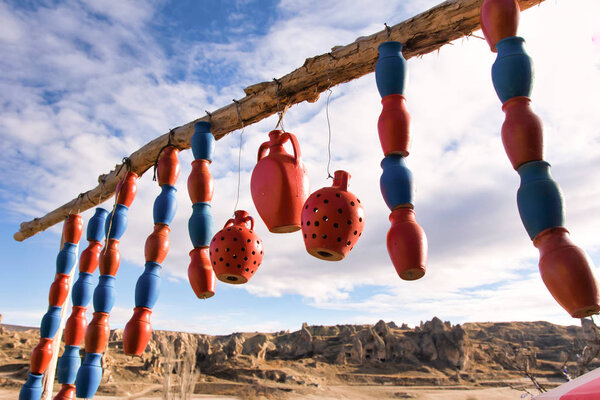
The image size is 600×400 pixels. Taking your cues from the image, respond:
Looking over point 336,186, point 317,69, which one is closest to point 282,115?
point 317,69

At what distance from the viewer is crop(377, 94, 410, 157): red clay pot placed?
1.97 metres

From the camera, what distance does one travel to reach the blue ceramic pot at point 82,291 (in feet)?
13.6

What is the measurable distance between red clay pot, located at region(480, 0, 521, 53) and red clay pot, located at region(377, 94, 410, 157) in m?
0.50

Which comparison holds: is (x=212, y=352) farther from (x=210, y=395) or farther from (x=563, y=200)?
(x=563, y=200)

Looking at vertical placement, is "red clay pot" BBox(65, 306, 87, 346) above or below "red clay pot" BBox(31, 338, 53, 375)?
above

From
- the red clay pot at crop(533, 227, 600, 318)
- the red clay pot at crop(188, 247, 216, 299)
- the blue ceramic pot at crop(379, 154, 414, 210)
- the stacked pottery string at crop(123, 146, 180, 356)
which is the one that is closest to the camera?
the red clay pot at crop(533, 227, 600, 318)

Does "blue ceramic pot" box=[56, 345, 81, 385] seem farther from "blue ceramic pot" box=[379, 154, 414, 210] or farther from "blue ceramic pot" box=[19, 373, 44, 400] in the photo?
"blue ceramic pot" box=[379, 154, 414, 210]

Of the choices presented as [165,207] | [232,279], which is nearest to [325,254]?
[232,279]

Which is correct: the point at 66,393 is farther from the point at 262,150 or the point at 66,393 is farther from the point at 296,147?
the point at 296,147

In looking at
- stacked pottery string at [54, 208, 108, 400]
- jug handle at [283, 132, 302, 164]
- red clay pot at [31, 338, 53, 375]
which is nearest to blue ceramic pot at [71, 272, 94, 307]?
stacked pottery string at [54, 208, 108, 400]

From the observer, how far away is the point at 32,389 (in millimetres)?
4344

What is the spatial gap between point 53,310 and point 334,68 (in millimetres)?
4171

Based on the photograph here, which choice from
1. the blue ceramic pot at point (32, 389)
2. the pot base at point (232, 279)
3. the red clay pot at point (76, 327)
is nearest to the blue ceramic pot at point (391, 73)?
the pot base at point (232, 279)

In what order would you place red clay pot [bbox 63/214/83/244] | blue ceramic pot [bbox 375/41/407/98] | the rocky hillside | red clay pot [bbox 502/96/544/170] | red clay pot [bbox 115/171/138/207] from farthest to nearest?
the rocky hillside → red clay pot [bbox 63/214/83/244] → red clay pot [bbox 115/171/138/207] → blue ceramic pot [bbox 375/41/407/98] → red clay pot [bbox 502/96/544/170]
